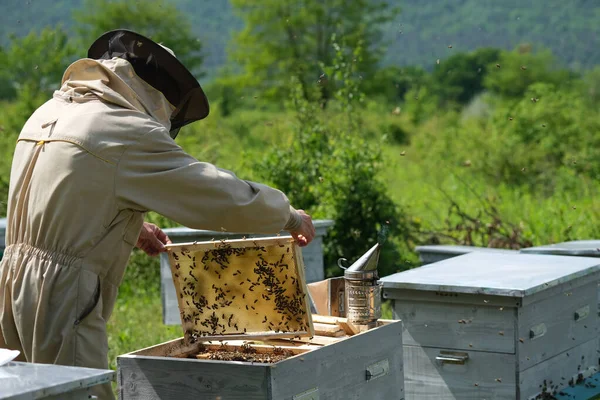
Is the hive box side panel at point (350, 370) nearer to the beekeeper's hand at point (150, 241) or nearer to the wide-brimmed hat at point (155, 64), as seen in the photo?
the beekeeper's hand at point (150, 241)

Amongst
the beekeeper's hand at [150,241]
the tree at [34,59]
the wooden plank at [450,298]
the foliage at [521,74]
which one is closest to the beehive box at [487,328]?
the wooden plank at [450,298]

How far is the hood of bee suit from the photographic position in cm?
284

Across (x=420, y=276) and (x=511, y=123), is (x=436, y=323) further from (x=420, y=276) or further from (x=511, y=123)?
(x=511, y=123)

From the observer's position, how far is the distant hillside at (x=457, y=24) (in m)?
63.5

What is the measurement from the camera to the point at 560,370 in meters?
4.04

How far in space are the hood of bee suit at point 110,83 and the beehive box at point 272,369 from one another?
0.82m

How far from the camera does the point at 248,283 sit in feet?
9.65

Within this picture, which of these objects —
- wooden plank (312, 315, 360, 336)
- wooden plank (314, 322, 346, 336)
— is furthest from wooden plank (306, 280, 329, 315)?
wooden plank (314, 322, 346, 336)

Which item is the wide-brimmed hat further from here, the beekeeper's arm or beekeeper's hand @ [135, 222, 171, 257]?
beekeeper's hand @ [135, 222, 171, 257]

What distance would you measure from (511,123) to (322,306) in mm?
9708

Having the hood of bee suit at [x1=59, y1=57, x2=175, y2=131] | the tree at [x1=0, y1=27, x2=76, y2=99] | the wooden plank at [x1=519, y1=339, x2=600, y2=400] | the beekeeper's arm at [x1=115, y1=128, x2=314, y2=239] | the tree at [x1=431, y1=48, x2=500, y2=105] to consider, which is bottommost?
the wooden plank at [x1=519, y1=339, x2=600, y2=400]

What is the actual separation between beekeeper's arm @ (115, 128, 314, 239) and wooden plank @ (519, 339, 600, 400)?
61.5 inches

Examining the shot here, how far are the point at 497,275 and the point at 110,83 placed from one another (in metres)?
1.93

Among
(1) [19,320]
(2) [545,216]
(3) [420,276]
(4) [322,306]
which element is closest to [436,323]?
(3) [420,276]
